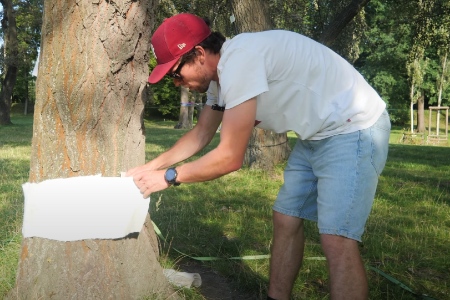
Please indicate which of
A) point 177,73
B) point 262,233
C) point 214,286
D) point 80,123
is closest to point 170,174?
point 177,73

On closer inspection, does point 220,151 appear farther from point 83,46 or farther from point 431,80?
point 431,80

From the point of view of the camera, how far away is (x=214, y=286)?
3676 millimetres

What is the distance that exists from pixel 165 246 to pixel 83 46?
76.2 inches

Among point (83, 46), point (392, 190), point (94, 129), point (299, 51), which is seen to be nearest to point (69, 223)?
point (94, 129)

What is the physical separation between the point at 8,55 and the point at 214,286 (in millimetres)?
25665

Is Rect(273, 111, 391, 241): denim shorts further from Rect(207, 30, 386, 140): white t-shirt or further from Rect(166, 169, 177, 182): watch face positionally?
Rect(166, 169, 177, 182): watch face

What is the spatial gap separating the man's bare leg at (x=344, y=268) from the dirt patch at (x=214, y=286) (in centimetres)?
98

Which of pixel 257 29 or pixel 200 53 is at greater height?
pixel 257 29

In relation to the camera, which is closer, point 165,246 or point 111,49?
point 111,49

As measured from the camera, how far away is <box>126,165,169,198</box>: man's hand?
2.65 m

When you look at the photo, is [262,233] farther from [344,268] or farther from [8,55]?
[8,55]

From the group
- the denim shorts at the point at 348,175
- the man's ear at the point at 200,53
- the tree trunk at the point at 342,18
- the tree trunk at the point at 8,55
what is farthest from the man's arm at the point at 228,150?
the tree trunk at the point at 8,55

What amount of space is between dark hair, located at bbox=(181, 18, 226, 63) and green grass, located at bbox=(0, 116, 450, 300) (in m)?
1.53

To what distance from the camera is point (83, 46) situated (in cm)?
291
